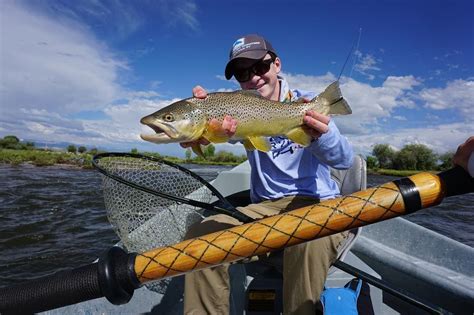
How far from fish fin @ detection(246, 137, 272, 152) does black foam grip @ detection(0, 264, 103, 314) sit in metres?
1.61

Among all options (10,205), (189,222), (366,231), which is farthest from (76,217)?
(366,231)

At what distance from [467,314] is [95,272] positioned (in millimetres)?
3506

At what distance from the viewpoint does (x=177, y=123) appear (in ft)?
9.24

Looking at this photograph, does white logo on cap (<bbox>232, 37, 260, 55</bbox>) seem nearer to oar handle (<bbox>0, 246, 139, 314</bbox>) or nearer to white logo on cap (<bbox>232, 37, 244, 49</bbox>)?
white logo on cap (<bbox>232, 37, 244, 49</bbox>)

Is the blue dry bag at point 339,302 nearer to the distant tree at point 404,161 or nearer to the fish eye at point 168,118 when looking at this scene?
the fish eye at point 168,118

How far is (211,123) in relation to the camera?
9.45 feet

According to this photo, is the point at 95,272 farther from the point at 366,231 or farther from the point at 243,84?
the point at 366,231

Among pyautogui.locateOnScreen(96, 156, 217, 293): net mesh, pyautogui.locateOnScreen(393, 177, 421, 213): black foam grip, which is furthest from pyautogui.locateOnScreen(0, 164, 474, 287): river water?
pyautogui.locateOnScreen(393, 177, 421, 213): black foam grip

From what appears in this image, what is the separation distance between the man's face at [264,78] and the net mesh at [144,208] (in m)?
1.45

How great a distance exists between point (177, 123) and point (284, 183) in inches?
53.1

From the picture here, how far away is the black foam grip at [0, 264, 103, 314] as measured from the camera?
1.76 meters

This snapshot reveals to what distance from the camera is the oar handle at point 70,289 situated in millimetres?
1758

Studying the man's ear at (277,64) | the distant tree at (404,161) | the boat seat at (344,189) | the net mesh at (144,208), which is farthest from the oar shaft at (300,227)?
the distant tree at (404,161)

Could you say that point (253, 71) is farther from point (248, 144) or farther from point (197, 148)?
point (197, 148)
